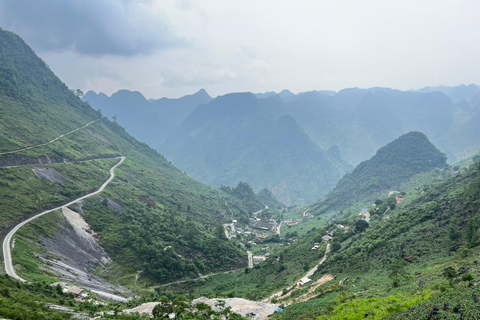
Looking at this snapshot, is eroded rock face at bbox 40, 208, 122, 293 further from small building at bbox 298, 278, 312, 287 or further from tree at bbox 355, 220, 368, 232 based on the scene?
tree at bbox 355, 220, 368, 232

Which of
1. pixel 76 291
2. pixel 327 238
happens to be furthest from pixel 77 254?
pixel 327 238

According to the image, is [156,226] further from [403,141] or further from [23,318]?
[403,141]

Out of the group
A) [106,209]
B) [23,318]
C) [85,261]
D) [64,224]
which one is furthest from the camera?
[106,209]

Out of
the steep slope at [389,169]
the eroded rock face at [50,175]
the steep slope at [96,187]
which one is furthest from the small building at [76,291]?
the steep slope at [389,169]

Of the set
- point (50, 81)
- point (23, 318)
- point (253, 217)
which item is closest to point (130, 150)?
point (50, 81)

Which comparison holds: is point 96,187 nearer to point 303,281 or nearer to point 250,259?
point 250,259
